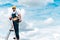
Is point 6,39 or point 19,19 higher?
point 19,19

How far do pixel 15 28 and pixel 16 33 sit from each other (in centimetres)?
66

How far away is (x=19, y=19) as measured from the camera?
23.7m

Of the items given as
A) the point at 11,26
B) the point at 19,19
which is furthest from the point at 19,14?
the point at 11,26

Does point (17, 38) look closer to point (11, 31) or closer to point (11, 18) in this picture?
point (11, 31)

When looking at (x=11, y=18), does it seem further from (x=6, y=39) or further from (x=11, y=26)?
(x=6, y=39)

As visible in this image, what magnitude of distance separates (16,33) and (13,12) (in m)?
2.72

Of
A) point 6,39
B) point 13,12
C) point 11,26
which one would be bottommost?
point 6,39

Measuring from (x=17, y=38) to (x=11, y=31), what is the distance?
1.19 m

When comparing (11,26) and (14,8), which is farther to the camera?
(11,26)

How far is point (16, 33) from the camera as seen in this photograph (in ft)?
79.6

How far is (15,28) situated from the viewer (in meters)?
24.1

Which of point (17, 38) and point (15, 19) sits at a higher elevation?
point (15, 19)

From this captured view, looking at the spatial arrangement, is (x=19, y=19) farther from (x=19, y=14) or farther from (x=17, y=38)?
(x=17, y=38)

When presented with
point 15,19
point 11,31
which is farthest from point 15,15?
point 11,31
